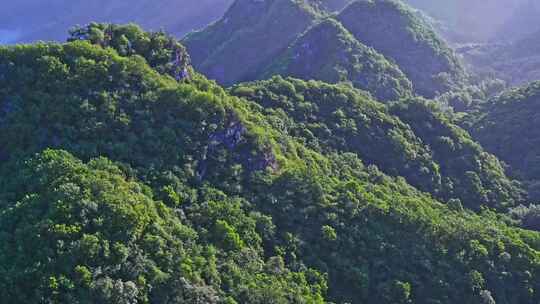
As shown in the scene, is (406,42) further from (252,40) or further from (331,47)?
(252,40)

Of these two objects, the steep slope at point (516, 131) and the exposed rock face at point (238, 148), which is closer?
the exposed rock face at point (238, 148)

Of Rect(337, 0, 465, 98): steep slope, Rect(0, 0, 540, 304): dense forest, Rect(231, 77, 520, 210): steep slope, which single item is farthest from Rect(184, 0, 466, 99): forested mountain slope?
Rect(0, 0, 540, 304): dense forest

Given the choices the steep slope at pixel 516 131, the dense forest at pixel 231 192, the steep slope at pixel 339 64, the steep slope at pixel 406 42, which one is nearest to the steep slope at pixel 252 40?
the steep slope at pixel 339 64

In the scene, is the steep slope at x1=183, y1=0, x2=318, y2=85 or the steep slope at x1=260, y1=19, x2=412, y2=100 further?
the steep slope at x1=183, y1=0, x2=318, y2=85

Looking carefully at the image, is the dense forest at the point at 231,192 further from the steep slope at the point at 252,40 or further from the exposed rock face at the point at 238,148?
the steep slope at the point at 252,40

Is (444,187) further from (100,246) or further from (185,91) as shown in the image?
(100,246)

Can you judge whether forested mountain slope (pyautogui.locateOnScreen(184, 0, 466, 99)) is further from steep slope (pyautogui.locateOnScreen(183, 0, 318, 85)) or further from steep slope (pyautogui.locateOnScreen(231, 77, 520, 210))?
steep slope (pyautogui.locateOnScreen(231, 77, 520, 210))

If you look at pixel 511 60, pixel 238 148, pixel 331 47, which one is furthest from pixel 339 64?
pixel 511 60
